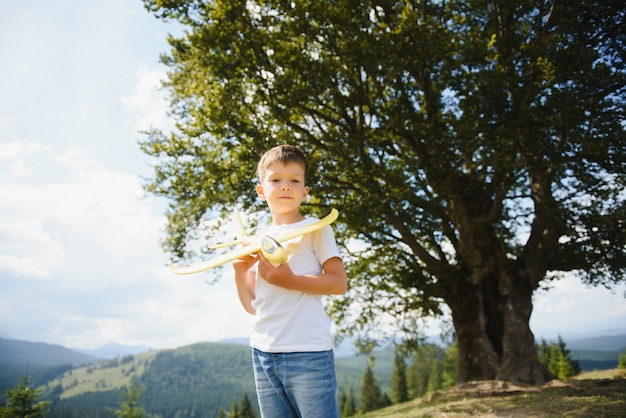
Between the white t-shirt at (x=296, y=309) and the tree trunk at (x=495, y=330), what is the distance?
11864mm

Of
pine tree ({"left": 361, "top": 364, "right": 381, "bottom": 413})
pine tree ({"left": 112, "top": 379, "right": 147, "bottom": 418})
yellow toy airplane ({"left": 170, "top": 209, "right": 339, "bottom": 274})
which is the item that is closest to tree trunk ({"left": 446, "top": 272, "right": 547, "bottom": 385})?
yellow toy airplane ({"left": 170, "top": 209, "right": 339, "bottom": 274})

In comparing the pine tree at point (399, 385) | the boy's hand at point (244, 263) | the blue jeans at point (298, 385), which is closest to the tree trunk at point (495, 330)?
the blue jeans at point (298, 385)

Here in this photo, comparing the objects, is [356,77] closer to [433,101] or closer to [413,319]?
[433,101]

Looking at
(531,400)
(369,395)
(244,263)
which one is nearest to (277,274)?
(244,263)

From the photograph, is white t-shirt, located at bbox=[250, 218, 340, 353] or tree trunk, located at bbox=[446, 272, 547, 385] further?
tree trunk, located at bbox=[446, 272, 547, 385]

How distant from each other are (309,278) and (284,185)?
0.66 m

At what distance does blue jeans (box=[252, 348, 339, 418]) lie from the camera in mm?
2365

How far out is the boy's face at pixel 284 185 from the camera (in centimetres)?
280

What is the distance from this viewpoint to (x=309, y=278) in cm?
254

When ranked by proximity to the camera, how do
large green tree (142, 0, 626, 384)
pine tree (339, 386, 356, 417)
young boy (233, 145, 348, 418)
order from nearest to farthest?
young boy (233, 145, 348, 418)
large green tree (142, 0, 626, 384)
pine tree (339, 386, 356, 417)

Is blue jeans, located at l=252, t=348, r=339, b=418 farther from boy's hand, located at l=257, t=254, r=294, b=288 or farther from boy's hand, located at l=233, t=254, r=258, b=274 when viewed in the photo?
boy's hand, located at l=233, t=254, r=258, b=274

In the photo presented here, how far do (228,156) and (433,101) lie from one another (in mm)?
6422

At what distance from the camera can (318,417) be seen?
2328 mm

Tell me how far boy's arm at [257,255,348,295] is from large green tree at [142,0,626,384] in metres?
8.27
